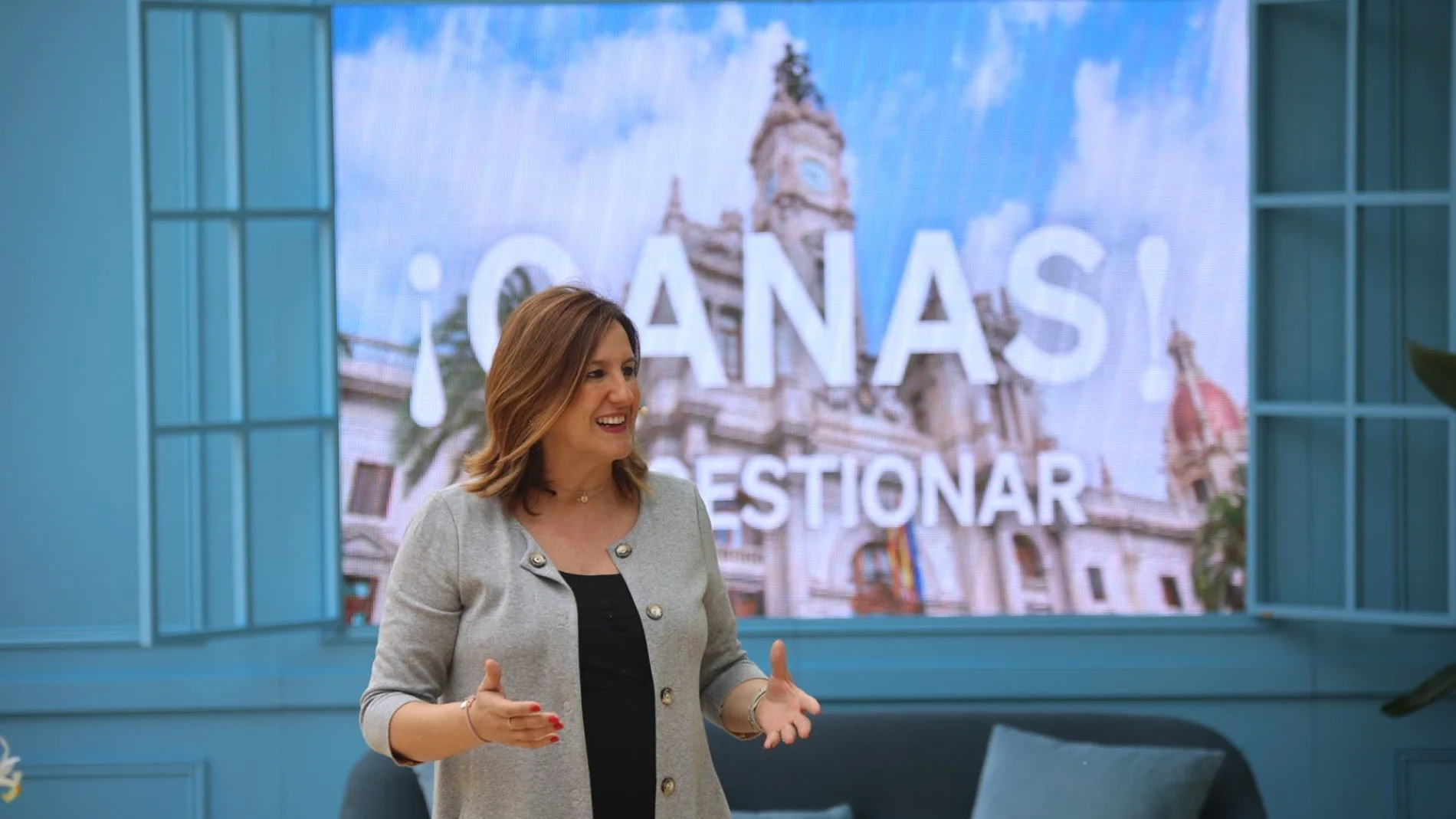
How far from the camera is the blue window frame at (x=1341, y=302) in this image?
3.74m

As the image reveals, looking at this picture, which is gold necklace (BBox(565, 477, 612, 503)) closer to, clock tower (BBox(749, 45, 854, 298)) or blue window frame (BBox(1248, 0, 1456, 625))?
clock tower (BBox(749, 45, 854, 298))

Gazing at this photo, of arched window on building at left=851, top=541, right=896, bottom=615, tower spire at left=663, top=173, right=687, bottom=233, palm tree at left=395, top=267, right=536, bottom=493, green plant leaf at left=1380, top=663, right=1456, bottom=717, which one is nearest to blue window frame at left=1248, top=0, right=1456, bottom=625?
green plant leaf at left=1380, top=663, right=1456, bottom=717

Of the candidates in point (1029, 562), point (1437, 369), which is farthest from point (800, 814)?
point (1437, 369)

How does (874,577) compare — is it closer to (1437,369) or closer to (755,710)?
(1437,369)

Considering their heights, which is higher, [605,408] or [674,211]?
[674,211]

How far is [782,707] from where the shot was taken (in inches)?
80.8

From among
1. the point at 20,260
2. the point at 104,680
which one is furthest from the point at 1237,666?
the point at 20,260

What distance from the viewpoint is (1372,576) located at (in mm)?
3811

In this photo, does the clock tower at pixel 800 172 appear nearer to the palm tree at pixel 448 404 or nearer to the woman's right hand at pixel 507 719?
the palm tree at pixel 448 404

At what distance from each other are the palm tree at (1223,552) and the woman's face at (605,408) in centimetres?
220

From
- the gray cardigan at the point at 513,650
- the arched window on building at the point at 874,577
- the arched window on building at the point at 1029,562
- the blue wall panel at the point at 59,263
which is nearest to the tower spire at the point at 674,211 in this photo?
the arched window on building at the point at 874,577

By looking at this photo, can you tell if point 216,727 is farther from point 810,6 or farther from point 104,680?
point 810,6

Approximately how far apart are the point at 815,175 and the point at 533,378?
194 centimetres

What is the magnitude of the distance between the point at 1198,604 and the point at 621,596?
2.25 m
